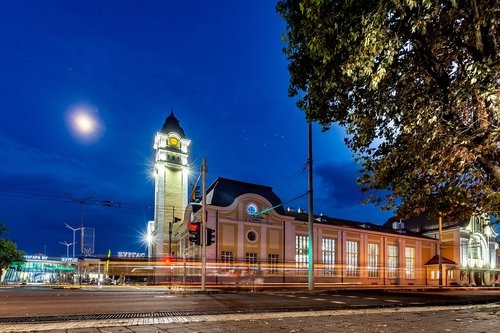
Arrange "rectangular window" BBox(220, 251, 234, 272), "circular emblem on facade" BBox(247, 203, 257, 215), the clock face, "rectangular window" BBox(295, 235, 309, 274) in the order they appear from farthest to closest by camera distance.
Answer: the clock face → "rectangular window" BBox(295, 235, 309, 274) → "circular emblem on facade" BBox(247, 203, 257, 215) → "rectangular window" BBox(220, 251, 234, 272)

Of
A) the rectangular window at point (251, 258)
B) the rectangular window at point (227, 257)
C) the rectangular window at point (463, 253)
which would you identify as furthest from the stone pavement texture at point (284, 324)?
the rectangular window at point (463, 253)

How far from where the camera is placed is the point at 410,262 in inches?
1959

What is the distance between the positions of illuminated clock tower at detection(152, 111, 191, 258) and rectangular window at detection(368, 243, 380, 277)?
2950 centimetres

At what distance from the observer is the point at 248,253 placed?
38.2 meters

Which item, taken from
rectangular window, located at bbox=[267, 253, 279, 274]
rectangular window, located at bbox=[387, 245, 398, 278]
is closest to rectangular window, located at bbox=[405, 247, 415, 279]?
rectangular window, located at bbox=[387, 245, 398, 278]

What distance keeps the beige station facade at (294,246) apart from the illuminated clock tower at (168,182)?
0.61 ft

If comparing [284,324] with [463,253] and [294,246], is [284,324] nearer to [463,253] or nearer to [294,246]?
[294,246]

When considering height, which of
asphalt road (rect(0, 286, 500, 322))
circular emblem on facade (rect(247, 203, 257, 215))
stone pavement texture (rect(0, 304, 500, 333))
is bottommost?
asphalt road (rect(0, 286, 500, 322))

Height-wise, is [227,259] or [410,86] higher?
[410,86]

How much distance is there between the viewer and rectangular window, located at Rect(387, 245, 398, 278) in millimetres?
47281

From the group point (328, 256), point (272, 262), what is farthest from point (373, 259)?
point (272, 262)

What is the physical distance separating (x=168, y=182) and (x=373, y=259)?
A: 116ft

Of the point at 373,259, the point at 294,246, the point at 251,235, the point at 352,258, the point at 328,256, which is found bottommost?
the point at 373,259

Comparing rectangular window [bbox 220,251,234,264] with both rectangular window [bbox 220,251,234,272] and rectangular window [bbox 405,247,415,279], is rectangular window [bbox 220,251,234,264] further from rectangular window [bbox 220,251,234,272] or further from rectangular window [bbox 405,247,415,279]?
rectangular window [bbox 405,247,415,279]
